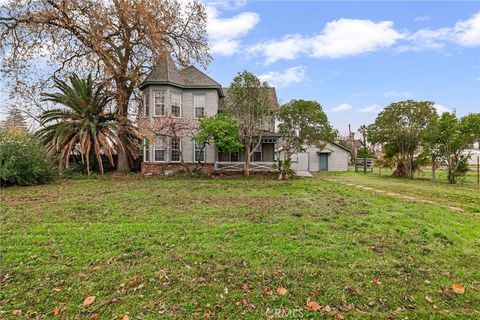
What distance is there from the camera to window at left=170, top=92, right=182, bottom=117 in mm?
17356

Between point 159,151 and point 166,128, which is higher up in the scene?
point 166,128

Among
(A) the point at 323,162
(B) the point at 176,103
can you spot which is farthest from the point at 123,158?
(A) the point at 323,162

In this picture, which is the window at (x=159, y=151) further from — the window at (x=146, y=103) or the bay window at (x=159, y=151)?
the window at (x=146, y=103)

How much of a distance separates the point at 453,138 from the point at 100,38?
22399mm

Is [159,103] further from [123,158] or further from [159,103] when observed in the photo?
[123,158]

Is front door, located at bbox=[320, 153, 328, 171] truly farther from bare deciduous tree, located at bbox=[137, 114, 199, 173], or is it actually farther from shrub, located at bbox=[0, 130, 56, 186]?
shrub, located at bbox=[0, 130, 56, 186]

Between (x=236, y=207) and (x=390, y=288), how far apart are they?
14.7 ft

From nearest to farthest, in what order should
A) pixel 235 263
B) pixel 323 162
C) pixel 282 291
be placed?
pixel 282 291, pixel 235 263, pixel 323 162

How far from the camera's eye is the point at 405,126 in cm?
1873

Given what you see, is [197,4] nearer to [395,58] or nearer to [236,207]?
[395,58]

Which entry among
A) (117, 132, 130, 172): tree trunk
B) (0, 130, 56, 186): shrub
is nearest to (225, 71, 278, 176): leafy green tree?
(117, 132, 130, 172): tree trunk

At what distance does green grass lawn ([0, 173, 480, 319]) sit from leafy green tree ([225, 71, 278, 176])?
380 inches

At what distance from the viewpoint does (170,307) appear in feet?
9.26

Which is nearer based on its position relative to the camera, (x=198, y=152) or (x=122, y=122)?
(x=122, y=122)
